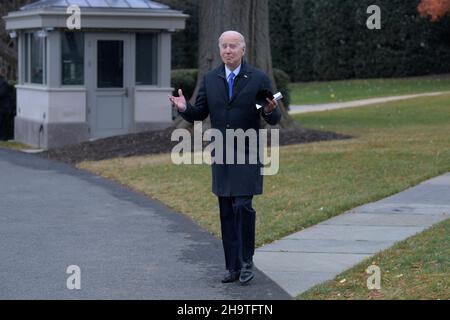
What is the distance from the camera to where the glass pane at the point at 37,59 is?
22266mm

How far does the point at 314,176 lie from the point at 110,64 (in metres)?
8.04

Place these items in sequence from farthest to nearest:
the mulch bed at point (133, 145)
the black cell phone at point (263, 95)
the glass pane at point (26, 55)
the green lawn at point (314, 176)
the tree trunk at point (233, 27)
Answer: the glass pane at point (26, 55), the tree trunk at point (233, 27), the mulch bed at point (133, 145), the green lawn at point (314, 176), the black cell phone at point (263, 95)

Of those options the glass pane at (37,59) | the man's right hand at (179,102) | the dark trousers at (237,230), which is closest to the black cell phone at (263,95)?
the man's right hand at (179,102)

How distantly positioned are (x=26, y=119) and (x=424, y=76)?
2112cm

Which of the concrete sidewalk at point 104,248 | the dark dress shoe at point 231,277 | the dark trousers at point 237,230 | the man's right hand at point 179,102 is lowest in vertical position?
the concrete sidewalk at point 104,248

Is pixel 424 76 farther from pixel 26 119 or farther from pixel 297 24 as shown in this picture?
pixel 26 119

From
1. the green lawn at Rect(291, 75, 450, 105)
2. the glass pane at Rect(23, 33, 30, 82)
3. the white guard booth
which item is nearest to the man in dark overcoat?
the white guard booth

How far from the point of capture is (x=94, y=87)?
21734 mm

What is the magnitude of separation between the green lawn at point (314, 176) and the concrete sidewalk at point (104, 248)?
0.48 meters

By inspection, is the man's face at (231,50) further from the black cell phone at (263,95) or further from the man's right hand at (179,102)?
the man's right hand at (179,102)

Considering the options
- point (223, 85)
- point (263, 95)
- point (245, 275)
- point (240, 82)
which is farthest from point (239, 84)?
point (245, 275)

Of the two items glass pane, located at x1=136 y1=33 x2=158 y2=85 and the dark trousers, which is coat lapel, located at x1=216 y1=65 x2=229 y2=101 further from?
glass pane, located at x1=136 y1=33 x2=158 y2=85

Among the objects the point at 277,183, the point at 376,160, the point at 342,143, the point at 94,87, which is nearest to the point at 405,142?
the point at 342,143

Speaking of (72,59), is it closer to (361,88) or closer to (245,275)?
(245,275)
